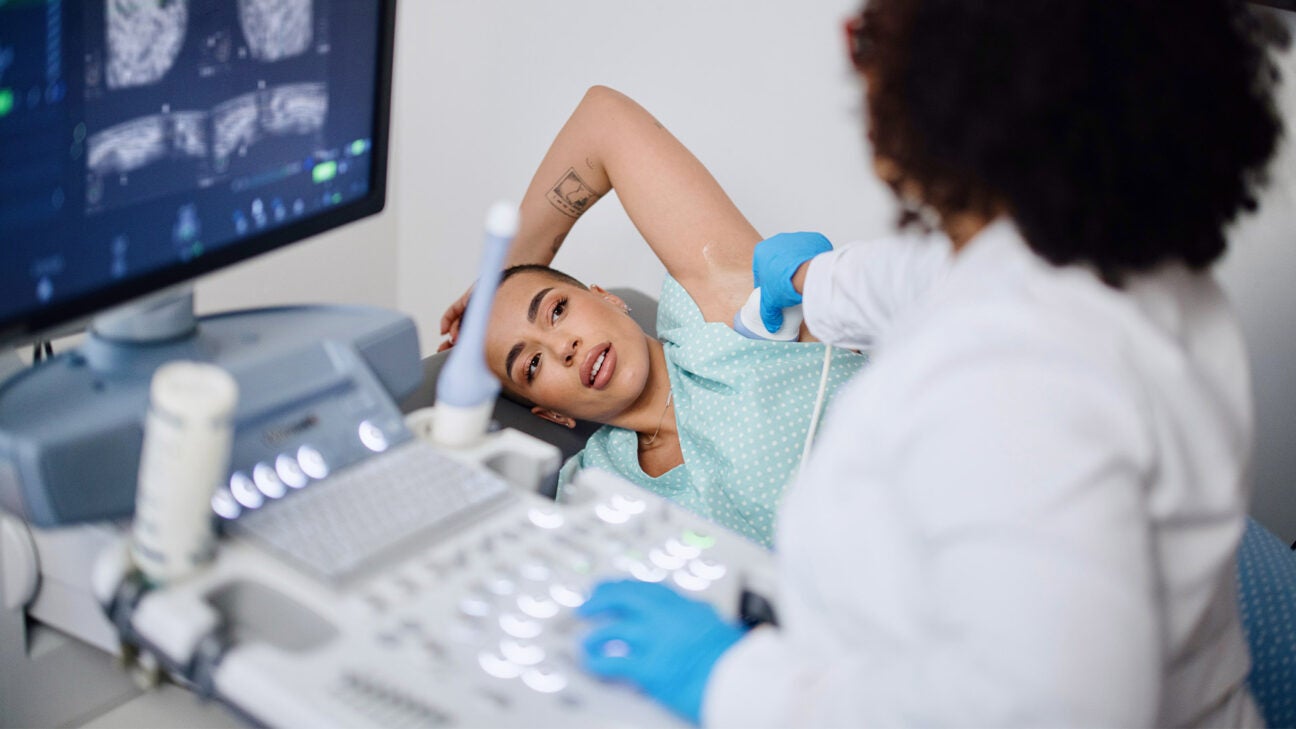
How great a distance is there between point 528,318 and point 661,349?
0.24 m

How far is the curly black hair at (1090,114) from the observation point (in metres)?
0.63

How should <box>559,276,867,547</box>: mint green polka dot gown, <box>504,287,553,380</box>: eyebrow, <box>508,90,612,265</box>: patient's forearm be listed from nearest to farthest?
<box>559,276,867,547</box>: mint green polka dot gown → <box>504,287,553,380</box>: eyebrow → <box>508,90,612,265</box>: patient's forearm

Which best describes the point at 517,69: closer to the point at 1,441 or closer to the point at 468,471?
the point at 468,471

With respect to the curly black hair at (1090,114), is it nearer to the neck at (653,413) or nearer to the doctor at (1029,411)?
the doctor at (1029,411)

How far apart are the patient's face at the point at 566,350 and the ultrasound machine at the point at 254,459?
0.58m

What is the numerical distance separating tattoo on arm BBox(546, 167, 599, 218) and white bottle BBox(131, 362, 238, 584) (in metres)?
1.06

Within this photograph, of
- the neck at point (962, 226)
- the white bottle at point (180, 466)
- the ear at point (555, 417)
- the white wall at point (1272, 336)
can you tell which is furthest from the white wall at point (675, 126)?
the white bottle at point (180, 466)

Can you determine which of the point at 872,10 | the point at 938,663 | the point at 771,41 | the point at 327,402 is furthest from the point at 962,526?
the point at 771,41

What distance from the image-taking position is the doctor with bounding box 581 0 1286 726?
60 centimetres

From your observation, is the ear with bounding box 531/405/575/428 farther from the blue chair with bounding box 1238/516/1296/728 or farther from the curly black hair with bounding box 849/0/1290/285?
the curly black hair with bounding box 849/0/1290/285

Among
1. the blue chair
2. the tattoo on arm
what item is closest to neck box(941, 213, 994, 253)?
the blue chair

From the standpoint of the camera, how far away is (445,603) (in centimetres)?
79

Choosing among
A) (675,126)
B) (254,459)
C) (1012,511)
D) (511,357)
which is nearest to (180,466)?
(254,459)

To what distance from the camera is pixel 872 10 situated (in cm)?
74
